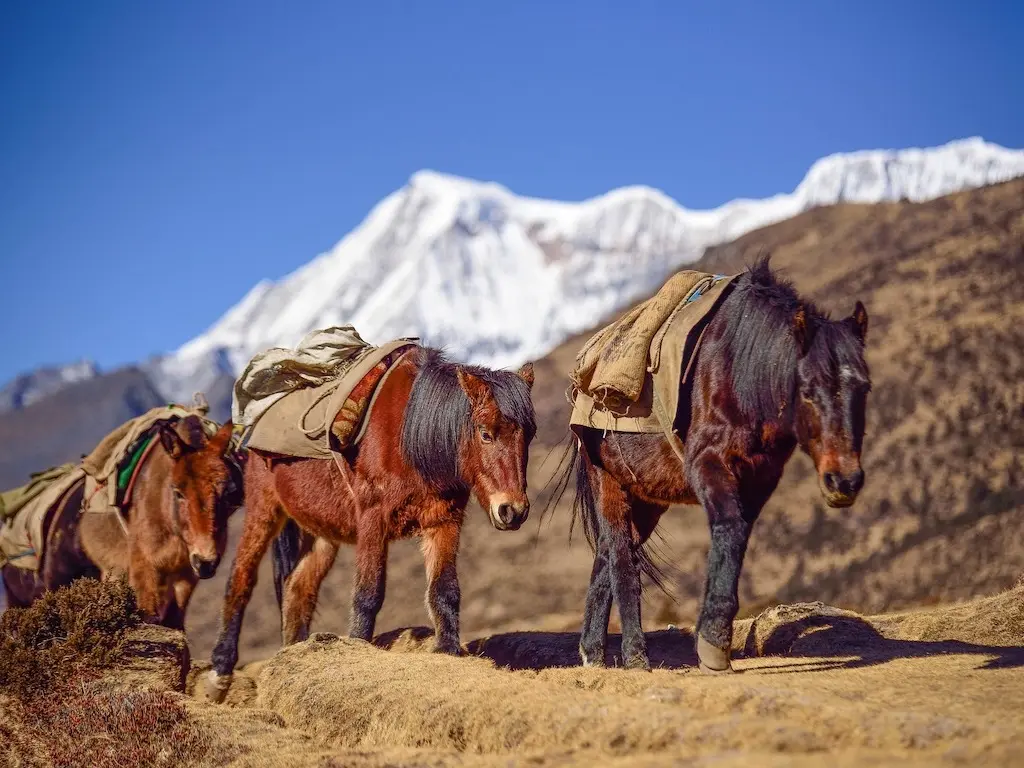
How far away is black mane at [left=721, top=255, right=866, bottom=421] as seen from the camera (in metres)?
6.27

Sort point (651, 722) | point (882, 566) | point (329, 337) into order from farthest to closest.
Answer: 1. point (882, 566)
2. point (329, 337)
3. point (651, 722)

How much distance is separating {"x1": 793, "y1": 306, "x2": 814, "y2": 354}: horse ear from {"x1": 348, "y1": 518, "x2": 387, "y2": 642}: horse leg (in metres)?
3.74

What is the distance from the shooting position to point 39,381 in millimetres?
155750

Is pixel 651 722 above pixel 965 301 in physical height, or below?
below

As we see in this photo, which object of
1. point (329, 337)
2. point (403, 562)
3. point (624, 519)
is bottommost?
point (403, 562)

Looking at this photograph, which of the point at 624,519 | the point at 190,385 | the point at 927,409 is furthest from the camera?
the point at 190,385

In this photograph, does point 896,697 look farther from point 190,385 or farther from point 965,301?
point 190,385

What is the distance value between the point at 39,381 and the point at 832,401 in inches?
6543

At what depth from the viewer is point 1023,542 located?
23.3 m

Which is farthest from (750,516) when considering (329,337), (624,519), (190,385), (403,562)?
(190,385)

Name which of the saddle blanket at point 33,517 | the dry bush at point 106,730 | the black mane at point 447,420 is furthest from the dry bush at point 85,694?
the saddle blanket at point 33,517

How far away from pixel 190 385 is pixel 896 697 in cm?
14878

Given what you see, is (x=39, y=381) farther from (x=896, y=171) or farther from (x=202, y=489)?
(x=202, y=489)

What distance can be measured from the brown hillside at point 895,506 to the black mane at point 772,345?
14701mm
